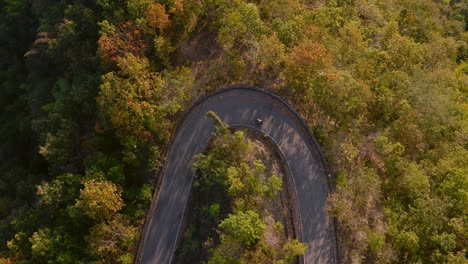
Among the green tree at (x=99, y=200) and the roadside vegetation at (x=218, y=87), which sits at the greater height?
the roadside vegetation at (x=218, y=87)

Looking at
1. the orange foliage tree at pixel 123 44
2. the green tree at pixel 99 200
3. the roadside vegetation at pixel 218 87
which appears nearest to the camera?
the green tree at pixel 99 200

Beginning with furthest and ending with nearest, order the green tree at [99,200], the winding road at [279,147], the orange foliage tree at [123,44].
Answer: the orange foliage tree at [123,44], the winding road at [279,147], the green tree at [99,200]

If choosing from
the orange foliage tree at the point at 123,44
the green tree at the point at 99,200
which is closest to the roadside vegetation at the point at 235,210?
the green tree at the point at 99,200

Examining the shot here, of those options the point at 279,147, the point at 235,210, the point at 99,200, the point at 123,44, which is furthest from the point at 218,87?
the point at 99,200

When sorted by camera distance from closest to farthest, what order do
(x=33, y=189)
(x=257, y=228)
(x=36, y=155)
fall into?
(x=257, y=228), (x=33, y=189), (x=36, y=155)

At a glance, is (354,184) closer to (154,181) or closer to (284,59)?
(284,59)

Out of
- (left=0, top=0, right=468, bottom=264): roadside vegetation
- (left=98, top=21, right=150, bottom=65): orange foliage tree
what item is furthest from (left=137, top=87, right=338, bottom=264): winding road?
(left=98, top=21, right=150, bottom=65): orange foliage tree

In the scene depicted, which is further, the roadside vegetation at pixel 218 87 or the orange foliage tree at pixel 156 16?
the orange foliage tree at pixel 156 16

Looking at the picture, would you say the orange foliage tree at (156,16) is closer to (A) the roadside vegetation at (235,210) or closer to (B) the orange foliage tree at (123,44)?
(B) the orange foliage tree at (123,44)

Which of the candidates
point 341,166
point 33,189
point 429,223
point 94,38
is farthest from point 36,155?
point 429,223
